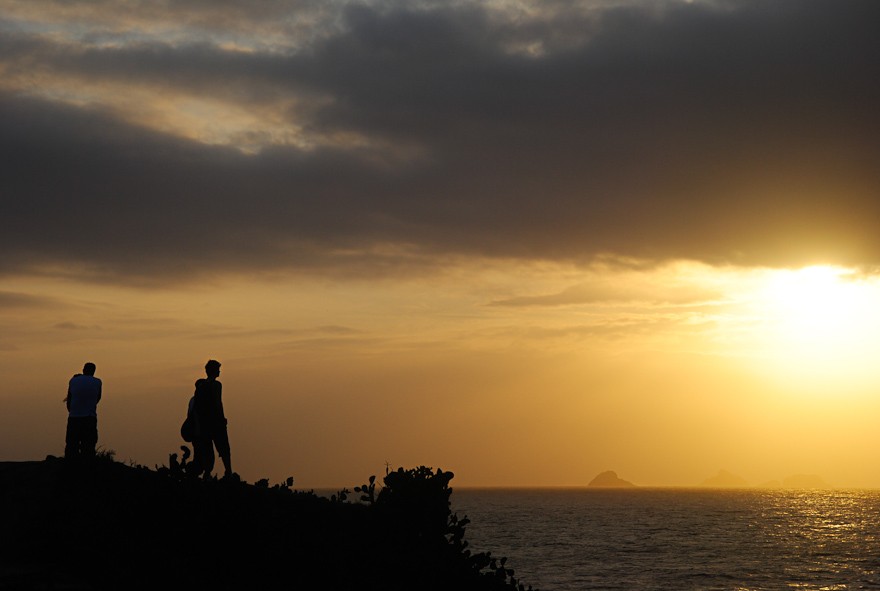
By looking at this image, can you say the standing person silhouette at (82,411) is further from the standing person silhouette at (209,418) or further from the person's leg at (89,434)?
the standing person silhouette at (209,418)

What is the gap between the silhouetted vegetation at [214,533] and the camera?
1320 centimetres

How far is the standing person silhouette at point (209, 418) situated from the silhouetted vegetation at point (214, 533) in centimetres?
74

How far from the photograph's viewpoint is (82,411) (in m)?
19.8

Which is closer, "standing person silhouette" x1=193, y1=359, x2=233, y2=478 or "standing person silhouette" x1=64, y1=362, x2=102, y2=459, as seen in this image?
"standing person silhouette" x1=193, y1=359, x2=233, y2=478

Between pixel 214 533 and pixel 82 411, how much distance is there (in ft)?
20.5

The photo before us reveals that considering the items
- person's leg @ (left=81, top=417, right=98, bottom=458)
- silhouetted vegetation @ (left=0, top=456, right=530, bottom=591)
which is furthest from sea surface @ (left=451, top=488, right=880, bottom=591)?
person's leg @ (left=81, top=417, right=98, bottom=458)

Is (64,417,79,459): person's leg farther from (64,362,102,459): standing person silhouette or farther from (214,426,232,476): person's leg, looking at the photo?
(214,426,232,476): person's leg

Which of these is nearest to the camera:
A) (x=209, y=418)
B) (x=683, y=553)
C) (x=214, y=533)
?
(x=214, y=533)

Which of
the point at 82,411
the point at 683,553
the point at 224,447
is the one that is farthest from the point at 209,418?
the point at 683,553

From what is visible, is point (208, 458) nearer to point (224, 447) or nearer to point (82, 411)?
point (224, 447)

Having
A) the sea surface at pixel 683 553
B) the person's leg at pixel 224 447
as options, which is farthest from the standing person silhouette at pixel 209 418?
the sea surface at pixel 683 553

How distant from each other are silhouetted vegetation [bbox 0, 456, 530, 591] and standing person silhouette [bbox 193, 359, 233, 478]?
739 mm

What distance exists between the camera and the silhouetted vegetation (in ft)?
43.3

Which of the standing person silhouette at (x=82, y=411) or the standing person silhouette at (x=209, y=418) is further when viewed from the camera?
the standing person silhouette at (x=82, y=411)
